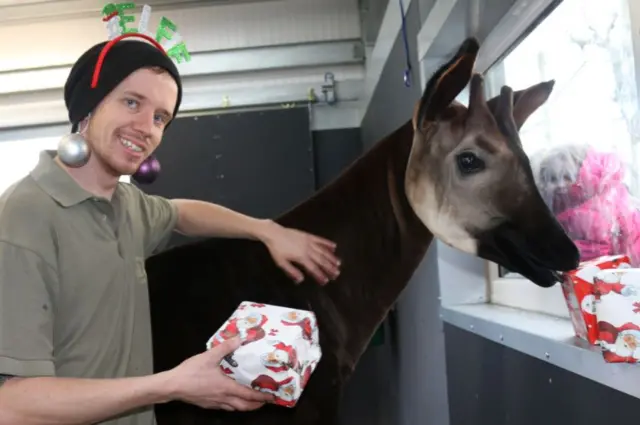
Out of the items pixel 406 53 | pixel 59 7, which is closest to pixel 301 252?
pixel 406 53

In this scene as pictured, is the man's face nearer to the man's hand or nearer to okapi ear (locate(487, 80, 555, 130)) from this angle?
the man's hand

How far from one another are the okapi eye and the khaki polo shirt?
0.63 m

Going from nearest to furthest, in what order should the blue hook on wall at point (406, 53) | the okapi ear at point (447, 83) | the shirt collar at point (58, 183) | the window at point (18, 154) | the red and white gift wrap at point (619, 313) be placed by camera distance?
the red and white gift wrap at point (619, 313), the shirt collar at point (58, 183), the okapi ear at point (447, 83), the blue hook on wall at point (406, 53), the window at point (18, 154)

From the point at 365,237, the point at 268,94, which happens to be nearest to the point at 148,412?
the point at 365,237

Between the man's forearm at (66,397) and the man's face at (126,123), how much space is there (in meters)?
0.40

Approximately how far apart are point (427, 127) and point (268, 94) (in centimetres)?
229

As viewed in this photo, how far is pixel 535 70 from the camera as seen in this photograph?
1547 millimetres

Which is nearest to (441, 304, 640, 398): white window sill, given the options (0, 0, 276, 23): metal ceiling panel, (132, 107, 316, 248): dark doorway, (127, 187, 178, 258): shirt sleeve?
(127, 187, 178, 258): shirt sleeve

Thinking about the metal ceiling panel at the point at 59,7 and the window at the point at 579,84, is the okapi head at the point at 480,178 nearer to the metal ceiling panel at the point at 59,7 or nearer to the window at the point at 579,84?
the window at the point at 579,84

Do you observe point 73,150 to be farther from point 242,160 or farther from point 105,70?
point 242,160

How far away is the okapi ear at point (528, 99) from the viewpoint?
1.24 m

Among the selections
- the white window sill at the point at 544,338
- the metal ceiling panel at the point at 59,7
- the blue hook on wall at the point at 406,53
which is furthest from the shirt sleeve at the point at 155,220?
the metal ceiling panel at the point at 59,7

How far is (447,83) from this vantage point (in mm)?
1127

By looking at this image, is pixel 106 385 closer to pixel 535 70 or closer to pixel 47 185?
pixel 47 185
